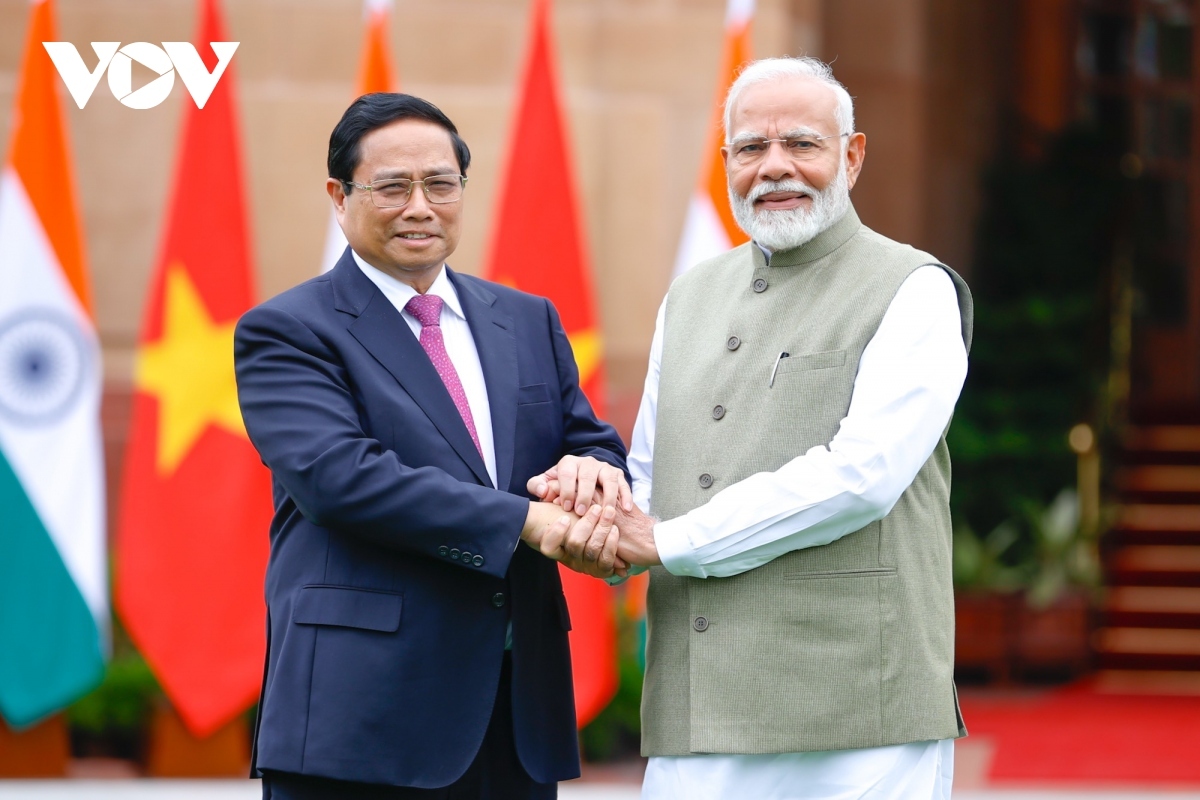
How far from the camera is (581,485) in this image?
2.97 meters

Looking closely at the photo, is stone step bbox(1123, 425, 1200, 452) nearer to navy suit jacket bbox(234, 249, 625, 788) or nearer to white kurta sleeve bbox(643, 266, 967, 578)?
white kurta sleeve bbox(643, 266, 967, 578)

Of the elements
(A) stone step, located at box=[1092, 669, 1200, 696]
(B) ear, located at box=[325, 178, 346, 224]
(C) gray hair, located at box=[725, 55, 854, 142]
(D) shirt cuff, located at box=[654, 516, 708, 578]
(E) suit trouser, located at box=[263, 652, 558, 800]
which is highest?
(C) gray hair, located at box=[725, 55, 854, 142]

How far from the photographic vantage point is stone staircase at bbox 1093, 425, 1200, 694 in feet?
29.9

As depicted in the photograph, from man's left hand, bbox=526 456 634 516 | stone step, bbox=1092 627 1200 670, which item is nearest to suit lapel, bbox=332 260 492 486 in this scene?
man's left hand, bbox=526 456 634 516

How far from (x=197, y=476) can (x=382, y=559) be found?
365 centimetres

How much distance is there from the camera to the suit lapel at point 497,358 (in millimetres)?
3055

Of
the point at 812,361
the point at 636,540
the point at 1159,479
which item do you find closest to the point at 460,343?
the point at 636,540

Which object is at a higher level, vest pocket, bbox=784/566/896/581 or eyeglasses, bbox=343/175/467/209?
eyeglasses, bbox=343/175/467/209

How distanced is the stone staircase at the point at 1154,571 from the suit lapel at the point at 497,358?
6690mm

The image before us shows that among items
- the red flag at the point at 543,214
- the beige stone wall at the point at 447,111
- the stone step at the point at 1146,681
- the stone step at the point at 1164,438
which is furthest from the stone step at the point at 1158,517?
the red flag at the point at 543,214

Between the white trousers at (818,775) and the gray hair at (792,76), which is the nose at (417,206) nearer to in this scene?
the gray hair at (792,76)

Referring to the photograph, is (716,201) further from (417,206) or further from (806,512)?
(806,512)

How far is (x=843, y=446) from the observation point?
9.24ft

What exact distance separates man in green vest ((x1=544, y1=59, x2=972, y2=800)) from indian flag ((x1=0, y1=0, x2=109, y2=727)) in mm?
3807
